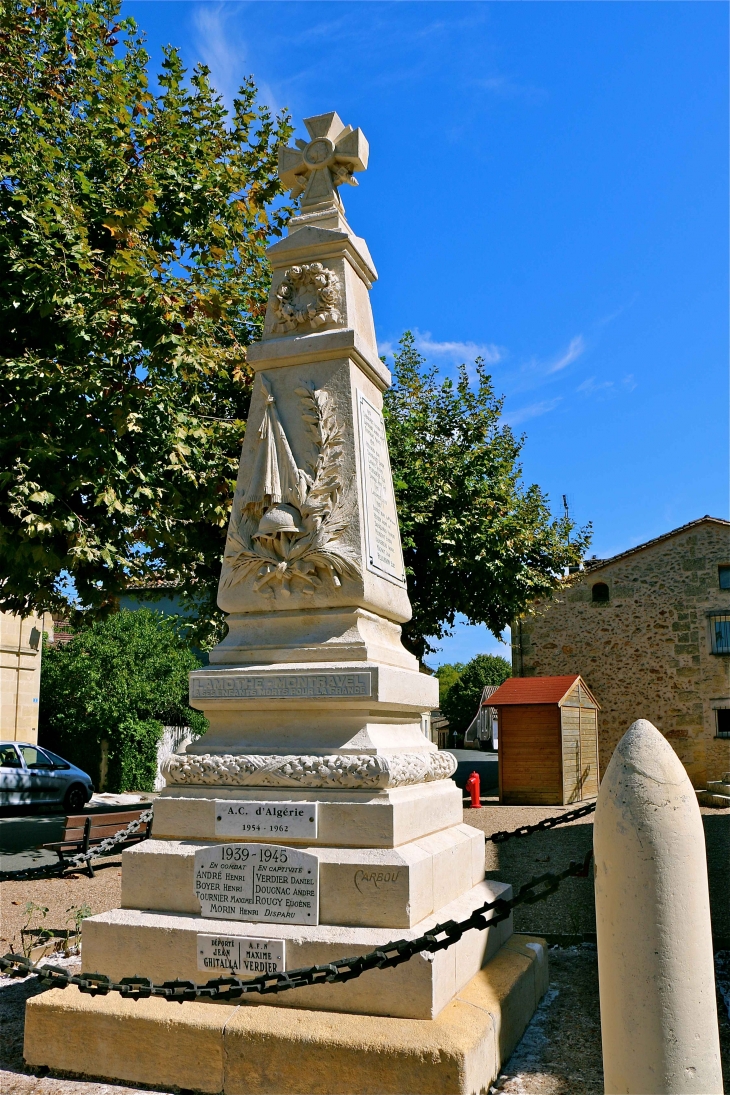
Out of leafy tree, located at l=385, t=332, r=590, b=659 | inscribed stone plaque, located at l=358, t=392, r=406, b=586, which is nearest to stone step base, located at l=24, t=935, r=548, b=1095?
inscribed stone plaque, located at l=358, t=392, r=406, b=586

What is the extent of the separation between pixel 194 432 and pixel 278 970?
6.13 metres

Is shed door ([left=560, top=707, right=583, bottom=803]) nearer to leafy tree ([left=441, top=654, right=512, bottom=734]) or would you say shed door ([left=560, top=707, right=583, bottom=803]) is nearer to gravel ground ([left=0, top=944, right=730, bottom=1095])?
gravel ground ([left=0, top=944, right=730, bottom=1095])

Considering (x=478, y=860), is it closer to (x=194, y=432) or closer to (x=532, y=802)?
(x=194, y=432)

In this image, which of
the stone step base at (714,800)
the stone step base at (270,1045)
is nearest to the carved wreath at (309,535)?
the stone step base at (270,1045)

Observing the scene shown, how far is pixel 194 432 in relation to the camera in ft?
29.1

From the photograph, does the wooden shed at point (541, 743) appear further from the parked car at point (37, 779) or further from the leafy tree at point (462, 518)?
the parked car at point (37, 779)

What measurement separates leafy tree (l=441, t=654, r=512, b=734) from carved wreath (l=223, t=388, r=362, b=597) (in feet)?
150

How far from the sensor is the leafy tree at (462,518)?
14641mm

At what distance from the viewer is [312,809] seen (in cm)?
397

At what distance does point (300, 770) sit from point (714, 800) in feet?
52.8

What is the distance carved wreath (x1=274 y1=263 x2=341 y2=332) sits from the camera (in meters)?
4.95

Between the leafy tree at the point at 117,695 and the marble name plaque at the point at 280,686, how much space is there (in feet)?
60.9

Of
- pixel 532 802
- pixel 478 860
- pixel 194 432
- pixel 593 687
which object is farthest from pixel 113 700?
pixel 478 860

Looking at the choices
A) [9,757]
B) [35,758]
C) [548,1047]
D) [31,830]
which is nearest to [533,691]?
[31,830]
